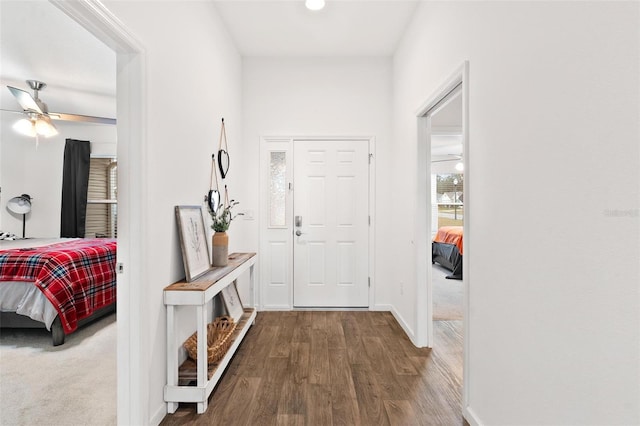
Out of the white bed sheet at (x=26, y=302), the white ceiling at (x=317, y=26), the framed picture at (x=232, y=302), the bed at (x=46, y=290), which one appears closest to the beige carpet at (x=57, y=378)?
the bed at (x=46, y=290)

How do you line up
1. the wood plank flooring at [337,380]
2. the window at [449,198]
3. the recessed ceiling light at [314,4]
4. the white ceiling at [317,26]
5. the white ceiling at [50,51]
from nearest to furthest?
the wood plank flooring at [337,380] < the white ceiling at [50,51] < the recessed ceiling light at [314,4] < the white ceiling at [317,26] < the window at [449,198]

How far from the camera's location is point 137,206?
166 centimetres

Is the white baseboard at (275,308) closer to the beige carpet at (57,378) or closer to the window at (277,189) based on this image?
the window at (277,189)

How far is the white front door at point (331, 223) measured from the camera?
151 inches

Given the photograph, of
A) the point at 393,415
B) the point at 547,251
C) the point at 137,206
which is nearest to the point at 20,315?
the point at 137,206

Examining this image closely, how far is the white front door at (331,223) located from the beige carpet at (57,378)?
2.00 meters

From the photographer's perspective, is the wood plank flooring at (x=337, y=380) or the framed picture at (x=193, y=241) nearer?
the wood plank flooring at (x=337, y=380)

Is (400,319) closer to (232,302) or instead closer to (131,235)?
(232,302)

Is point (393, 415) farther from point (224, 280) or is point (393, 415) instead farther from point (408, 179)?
point (408, 179)

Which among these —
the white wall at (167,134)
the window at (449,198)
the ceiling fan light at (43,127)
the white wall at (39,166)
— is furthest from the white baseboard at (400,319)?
the window at (449,198)

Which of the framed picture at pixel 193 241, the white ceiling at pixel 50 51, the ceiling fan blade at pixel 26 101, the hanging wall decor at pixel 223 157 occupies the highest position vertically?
the white ceiling at pixel 50 51

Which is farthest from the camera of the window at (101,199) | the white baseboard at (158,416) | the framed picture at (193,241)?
the window at (101,199)

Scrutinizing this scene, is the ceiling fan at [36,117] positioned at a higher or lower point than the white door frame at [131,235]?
higher

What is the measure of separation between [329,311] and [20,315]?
9.95 ft
